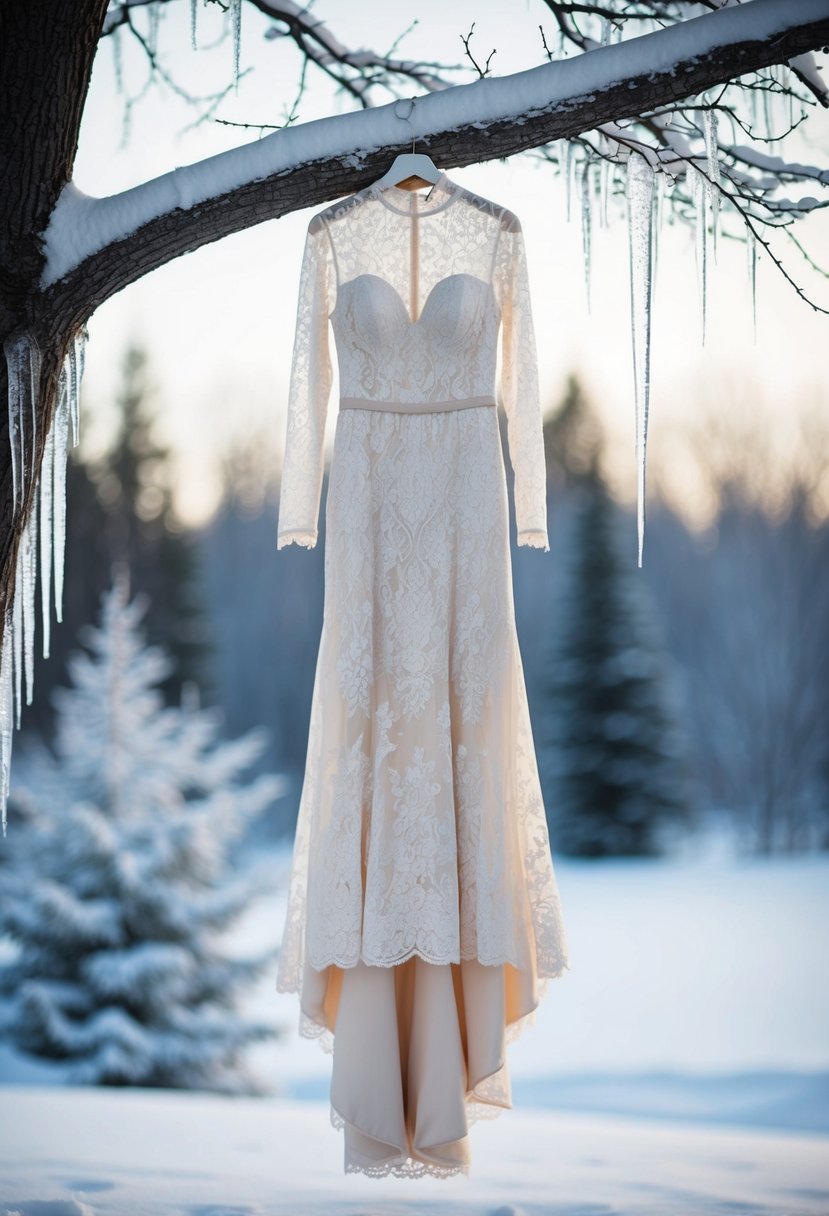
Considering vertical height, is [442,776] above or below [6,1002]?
above

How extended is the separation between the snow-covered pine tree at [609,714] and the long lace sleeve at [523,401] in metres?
9.27

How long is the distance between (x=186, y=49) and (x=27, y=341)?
2.73 metres

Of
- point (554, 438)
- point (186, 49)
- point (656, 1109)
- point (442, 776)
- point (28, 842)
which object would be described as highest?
point (554, 438)

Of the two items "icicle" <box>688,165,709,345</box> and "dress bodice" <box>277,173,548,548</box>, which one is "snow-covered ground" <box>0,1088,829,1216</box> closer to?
"dress bodice" <box>277,173,548,548</box>

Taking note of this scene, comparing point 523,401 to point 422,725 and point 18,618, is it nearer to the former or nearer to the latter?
point 422,725

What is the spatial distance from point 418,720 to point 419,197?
1095 mm

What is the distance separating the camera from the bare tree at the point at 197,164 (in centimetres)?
209

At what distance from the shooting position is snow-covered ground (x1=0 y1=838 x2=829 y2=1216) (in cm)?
253

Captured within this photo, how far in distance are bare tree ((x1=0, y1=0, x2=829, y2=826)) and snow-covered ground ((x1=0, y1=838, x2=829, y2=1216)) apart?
1.39 metres

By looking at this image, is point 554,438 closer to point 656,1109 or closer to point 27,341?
point 656,1109

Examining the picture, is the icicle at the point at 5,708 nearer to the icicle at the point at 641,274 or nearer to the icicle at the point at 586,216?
the icicle at the point at 641,274

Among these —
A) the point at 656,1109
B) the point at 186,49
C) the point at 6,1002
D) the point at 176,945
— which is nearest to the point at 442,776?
the point at 186,49

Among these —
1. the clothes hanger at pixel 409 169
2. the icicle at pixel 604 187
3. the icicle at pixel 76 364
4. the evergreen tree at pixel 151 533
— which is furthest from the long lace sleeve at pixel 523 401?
the evergreen tree at pixel 151 533

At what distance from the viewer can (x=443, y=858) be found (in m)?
2.17
